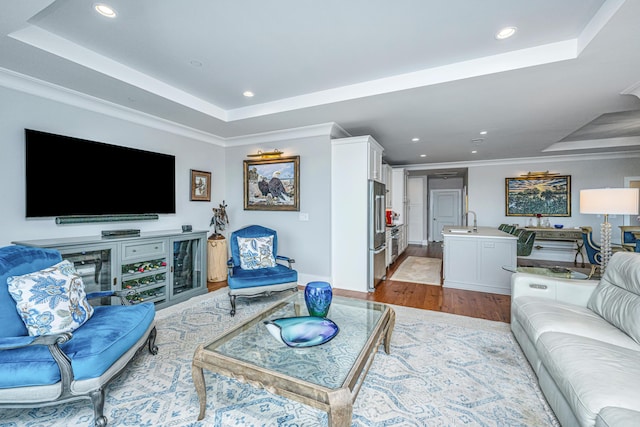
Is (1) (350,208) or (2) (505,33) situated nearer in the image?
(2) (505,33)

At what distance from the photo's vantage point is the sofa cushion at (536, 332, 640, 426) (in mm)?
1203

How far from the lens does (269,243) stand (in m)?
3.86

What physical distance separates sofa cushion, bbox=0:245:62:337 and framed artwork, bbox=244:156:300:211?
2.78 metres

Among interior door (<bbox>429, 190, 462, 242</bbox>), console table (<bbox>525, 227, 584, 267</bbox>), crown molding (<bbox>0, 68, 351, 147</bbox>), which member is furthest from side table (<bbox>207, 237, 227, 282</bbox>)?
interior door (<bbox>429, 190, 462, 242</bbox>)

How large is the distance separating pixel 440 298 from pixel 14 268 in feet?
14.2

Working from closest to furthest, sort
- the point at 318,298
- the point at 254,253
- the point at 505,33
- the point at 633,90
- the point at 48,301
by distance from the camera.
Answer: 1. the point at 48,301
2. the point at 318,298
3. the point at 505,33
4. the point at 633,90
5. the point at 254,253

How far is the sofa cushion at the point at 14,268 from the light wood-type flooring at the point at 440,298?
88.0 inches

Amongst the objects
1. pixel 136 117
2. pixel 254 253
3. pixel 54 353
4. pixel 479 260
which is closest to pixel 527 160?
pixel 479 260

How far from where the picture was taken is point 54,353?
1480 mm

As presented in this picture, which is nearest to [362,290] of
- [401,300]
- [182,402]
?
[401,300]

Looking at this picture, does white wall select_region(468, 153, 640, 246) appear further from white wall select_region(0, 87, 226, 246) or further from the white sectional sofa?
white wall select_region(0, 87, 226, 246)

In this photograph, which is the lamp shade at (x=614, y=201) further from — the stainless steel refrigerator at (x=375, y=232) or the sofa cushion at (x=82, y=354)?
the sofa cushion at (x=82, y=354)

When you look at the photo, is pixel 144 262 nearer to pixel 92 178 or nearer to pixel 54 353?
pixel 92 178

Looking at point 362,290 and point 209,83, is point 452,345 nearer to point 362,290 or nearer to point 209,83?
point 362,290
